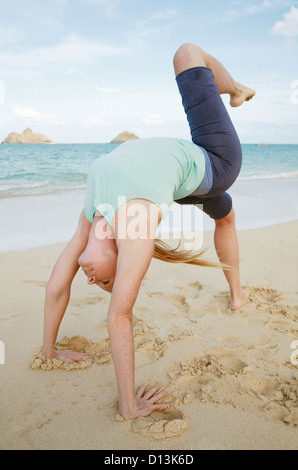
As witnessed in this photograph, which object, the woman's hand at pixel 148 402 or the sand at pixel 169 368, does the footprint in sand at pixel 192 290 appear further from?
the woman's hand at pixel 148 402

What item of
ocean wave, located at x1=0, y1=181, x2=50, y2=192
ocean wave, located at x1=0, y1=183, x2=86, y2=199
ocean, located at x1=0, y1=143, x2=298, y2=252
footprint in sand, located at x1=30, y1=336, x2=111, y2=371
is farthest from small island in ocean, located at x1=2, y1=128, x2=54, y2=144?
footprint in sand, located at x1=30, y1=336, x2=111, y2=371

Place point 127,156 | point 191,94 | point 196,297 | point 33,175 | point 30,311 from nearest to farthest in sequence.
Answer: point 127,156, point 191,94, point 30,311, point 196,297, point 33,175

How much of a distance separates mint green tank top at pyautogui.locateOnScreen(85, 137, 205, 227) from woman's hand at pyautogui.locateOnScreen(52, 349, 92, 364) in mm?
835

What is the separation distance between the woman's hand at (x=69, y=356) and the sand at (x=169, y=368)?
0.06 meters

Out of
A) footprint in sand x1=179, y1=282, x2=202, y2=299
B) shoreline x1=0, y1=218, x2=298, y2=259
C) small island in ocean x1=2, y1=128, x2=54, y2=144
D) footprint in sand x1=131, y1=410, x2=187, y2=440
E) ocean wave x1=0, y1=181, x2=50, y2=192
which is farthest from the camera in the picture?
small island in ocean x1=2, y1=128, x2=54, y2=144

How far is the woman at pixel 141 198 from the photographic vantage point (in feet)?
5.25

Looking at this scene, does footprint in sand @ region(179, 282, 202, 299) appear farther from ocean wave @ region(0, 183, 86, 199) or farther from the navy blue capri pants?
ocean wave @ region(0, 183, 86, 199)

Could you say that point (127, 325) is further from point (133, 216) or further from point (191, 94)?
point (191, 94)

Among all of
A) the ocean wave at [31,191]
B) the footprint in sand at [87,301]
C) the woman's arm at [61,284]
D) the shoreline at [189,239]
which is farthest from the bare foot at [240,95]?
the ocean wave at [31,191]

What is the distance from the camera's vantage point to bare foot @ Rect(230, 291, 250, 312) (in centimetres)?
279

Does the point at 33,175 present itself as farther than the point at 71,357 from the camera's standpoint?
Yes
